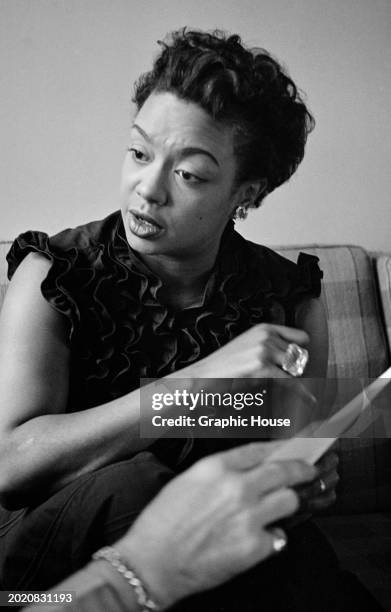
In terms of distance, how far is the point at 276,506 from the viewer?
32cm

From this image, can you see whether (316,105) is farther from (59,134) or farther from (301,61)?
(59,134)

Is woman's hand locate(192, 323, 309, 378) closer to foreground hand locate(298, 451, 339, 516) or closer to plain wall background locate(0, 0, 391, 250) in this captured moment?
foreground hand locate(298, 451, 339, 516)

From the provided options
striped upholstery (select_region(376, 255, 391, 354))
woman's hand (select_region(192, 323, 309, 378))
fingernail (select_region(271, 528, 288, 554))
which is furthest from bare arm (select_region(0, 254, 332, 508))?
striped upholstery (select_region(376, 255, 391, 354))

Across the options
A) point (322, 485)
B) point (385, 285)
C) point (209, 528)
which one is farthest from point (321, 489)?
point (385, 285)

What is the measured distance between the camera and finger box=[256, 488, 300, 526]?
32 cm

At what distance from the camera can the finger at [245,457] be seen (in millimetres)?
333

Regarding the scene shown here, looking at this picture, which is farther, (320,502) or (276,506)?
A: (320,502)

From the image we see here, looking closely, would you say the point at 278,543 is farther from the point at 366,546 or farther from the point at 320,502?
the point at 366,546

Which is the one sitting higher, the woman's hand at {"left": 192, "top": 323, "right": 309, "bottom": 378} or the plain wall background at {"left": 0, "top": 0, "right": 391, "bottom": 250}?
the plain wall background at {"left": 0, "top": 0, "right": 391, "bottom": 250}

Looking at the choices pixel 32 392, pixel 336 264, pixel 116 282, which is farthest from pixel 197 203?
pixel 336 264

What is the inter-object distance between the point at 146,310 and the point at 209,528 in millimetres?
214

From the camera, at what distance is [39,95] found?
0.56 m

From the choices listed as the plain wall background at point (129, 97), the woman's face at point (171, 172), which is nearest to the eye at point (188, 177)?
the woman's face at point (171, 172)

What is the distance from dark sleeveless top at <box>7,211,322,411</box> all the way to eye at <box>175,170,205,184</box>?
7cm
